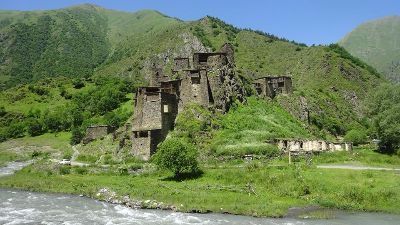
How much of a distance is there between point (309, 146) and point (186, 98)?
66.6 ft

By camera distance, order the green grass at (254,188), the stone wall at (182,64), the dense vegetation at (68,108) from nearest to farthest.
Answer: the green grass at (254,188) < the stone wall at (182,64) < the dense vegetation at (68,108)

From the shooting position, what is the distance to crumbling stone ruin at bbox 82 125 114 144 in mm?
98625

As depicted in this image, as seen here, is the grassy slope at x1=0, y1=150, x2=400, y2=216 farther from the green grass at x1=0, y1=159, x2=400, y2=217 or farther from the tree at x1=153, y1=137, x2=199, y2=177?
the tree at x1=153, y1=137, x2=199, y2=177

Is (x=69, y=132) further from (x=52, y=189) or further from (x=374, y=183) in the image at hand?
(x=374, y=183)

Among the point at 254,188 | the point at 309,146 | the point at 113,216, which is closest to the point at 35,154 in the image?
the point at 309,146

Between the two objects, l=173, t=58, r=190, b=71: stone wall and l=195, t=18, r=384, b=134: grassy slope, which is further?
l=195, t=18, r=384, b=134: grassy slope

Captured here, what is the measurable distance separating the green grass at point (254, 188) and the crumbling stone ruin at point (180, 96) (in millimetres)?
10533

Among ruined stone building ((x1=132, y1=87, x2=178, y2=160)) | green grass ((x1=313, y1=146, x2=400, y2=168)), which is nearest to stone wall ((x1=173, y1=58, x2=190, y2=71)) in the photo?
ruined stone building ((x1=132, y1=87, x2=178, y2=160))

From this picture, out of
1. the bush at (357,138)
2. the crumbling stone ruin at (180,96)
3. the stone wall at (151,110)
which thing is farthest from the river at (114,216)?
the bush at (357,138)

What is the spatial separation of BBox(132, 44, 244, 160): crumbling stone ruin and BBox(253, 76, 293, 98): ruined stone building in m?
9.03

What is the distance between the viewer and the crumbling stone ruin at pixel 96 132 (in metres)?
98.6

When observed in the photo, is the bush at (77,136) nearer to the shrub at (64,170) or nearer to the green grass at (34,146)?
the green grass at (34,146)

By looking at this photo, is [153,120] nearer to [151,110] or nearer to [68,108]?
[151,110]

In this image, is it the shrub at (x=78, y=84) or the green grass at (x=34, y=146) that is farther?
the shrub at (x=78, y=84)
